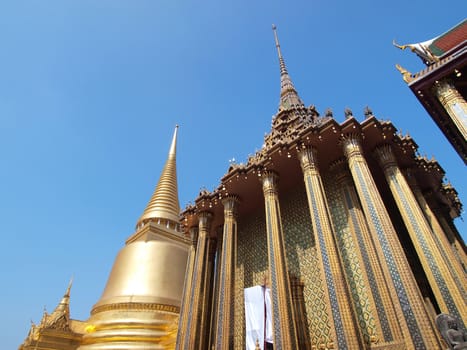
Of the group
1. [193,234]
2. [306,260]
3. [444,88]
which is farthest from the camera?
[193,234]

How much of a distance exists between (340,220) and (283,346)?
488 centimetres

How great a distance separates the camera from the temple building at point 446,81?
32.5ft

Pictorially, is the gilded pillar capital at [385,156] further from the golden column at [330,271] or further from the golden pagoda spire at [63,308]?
the golden pagoda spire at [63,308]

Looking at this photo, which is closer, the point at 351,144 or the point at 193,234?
the point at 351,144

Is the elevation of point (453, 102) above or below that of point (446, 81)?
below

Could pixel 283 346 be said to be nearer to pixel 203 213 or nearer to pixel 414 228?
pixel 414 228

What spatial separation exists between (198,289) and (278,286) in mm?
4389

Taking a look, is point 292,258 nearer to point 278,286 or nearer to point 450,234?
point 278,286

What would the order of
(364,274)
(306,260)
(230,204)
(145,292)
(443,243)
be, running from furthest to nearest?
(145,292) < (230,204) < (306,260) < (443,243) < (364,274)

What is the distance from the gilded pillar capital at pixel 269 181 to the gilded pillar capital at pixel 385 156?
378 cm

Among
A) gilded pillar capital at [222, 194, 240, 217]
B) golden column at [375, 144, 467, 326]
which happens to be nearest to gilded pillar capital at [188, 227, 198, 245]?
gilded pillar capital at [222, 194, 240, 217]

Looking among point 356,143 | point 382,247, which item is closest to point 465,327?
point 382,247

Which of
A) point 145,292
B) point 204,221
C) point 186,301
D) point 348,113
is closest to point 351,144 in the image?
point 348,113

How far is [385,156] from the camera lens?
35.6 feet
